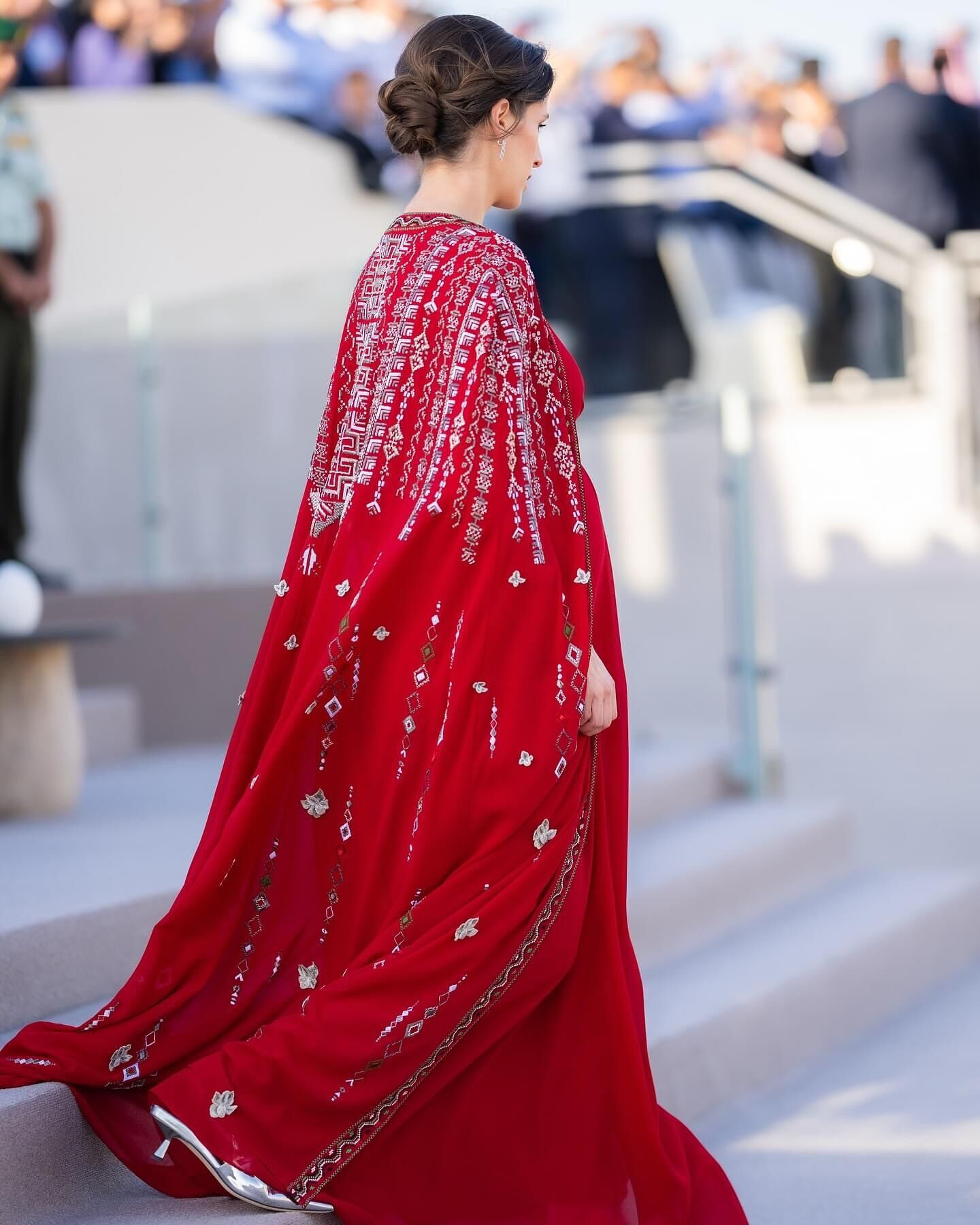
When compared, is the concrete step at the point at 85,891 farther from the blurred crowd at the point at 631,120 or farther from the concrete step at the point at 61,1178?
the blurred crowd at the point at 631,120

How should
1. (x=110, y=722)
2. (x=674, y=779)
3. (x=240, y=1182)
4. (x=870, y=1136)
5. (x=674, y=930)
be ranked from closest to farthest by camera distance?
(x=240, y=1182)
(x=870, y=1136)
(x=674, y=930)
(x=674, y=779)
(x=110, y=722)

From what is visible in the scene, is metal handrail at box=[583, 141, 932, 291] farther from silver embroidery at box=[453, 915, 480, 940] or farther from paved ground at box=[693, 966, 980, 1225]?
silver embroidery at box=[453, 915, 480, 940]

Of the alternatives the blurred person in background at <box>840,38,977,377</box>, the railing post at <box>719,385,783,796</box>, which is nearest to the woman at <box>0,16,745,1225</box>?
the railing post at <box>719,385,783,796</box>

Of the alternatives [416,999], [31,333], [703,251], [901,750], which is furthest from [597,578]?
[703,251]

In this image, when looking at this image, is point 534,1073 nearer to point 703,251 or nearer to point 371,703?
point 371,703

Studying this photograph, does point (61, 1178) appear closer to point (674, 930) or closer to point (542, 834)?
point (542, 834)

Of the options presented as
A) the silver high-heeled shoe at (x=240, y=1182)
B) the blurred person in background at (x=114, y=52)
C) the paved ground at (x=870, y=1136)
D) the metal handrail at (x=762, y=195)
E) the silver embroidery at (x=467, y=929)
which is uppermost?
the blurred person in background at (x=114, y=52)

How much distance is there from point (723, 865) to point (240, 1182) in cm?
211

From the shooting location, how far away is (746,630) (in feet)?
15.1

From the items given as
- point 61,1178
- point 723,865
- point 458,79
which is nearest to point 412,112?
point 458,79

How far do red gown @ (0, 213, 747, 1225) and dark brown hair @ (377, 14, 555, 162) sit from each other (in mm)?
107

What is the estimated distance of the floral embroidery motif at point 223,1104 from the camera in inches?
73.0

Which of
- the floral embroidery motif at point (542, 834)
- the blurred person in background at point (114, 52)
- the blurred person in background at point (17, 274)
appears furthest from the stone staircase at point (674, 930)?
the blurred person in background at point (114, 52)

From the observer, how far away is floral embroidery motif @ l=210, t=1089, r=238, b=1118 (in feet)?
6.08
